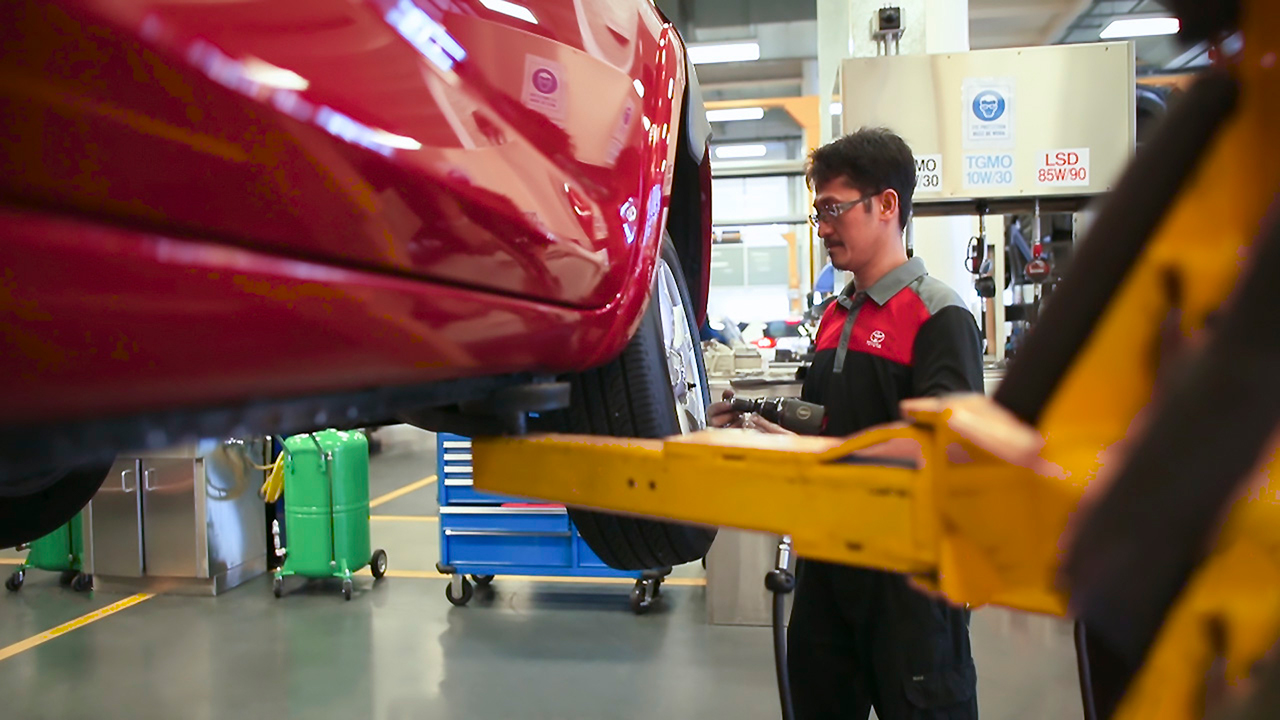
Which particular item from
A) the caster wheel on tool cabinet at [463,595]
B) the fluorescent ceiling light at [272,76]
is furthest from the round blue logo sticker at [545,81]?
the caster wheel on tool cabinet at [463,595]

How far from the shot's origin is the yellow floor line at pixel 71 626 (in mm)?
3619

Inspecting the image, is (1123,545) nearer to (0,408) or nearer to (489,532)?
(0,408)

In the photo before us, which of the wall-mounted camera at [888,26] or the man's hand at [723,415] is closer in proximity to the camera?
the man's hand at [723,415]

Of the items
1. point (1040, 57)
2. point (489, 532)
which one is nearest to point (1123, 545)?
point (1040, 57)

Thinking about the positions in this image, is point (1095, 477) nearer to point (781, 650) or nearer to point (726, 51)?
point (781, 650)

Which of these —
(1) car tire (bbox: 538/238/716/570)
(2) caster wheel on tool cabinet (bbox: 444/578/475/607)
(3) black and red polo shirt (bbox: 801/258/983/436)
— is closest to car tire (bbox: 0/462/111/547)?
(1) car tire (bbox: 538/238/716/570)

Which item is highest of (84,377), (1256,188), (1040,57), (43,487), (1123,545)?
(1040,57)

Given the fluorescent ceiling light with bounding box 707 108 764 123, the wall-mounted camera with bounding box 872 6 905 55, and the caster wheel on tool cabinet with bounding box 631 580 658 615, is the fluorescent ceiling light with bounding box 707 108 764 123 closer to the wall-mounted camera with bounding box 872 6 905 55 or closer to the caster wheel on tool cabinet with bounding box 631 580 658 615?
the wall-mounted camera with bounding box 872 6 905 55

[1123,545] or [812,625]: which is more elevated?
[1123,545]

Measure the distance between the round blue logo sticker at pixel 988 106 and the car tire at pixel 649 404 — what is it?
1.91 m

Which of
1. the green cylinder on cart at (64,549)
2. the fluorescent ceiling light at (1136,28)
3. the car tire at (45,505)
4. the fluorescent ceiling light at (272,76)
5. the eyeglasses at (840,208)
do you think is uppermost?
the fluorescent ceiling light at (1136,28)

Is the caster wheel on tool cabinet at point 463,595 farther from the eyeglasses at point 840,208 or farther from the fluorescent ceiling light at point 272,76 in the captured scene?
the fluorescent ceiling light at point 272,76

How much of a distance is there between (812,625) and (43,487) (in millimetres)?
1612

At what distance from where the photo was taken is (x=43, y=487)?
1335 millimetres
